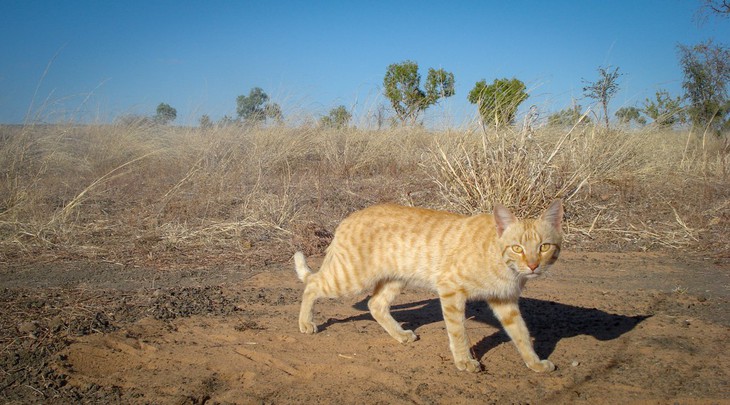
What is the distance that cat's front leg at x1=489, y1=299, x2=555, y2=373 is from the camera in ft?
11.0

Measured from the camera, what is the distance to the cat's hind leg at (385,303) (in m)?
4.05

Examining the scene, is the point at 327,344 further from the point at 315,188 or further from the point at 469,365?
the point at 315,188

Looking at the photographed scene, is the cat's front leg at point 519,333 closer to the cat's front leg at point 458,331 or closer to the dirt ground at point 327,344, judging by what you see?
the dirt ground at point 327,344

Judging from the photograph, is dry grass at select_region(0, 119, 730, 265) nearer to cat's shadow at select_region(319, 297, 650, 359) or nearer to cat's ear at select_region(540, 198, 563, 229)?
cat's shadow at select_region(319, 297, 650, 359)

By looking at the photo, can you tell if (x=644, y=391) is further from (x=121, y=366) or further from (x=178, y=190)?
(x=178, y=190)

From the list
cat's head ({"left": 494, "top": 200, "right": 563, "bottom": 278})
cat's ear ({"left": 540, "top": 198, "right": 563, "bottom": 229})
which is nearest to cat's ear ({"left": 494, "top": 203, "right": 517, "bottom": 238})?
cat's head ({"left": 494, "top": 200, "right": 563, "bottom": 278})

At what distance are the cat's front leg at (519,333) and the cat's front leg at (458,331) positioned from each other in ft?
0.96

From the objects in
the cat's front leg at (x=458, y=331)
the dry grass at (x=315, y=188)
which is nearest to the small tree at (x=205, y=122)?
the dry grass at (x=315, y=188)

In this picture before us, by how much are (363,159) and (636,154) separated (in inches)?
213

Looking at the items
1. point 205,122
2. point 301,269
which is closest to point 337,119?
point 205,122

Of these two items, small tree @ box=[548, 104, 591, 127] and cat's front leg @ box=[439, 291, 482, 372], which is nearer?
cat's front leg @ box=[439, 291, 482, 372]

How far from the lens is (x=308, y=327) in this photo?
4047 mm

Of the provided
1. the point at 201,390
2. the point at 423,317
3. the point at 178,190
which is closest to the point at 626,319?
the point at 423,317

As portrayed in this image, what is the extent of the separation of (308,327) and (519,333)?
1579 mm
